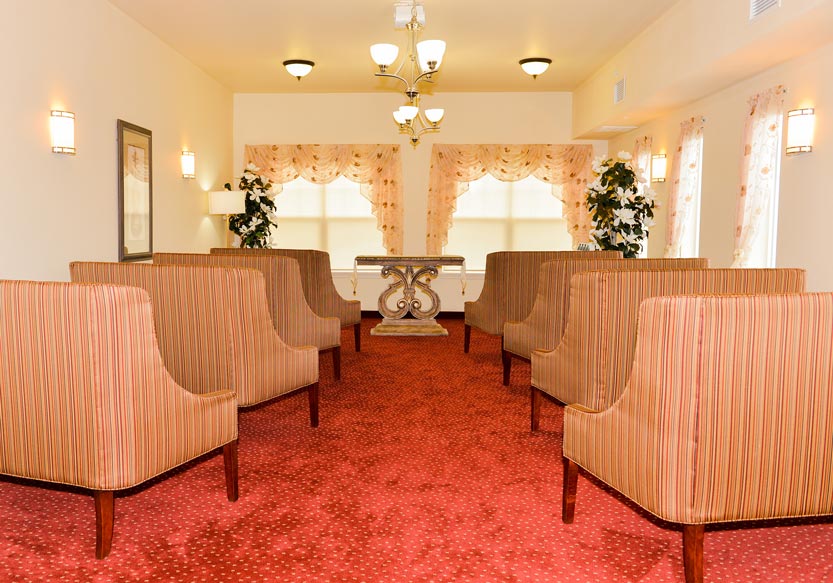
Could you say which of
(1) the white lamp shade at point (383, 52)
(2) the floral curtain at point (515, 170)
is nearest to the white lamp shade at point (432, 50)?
(1) the white lamp shade at point (383, 52)

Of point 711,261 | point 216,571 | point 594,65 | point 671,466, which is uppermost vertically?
point 594,65

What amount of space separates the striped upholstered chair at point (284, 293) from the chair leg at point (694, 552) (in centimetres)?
297

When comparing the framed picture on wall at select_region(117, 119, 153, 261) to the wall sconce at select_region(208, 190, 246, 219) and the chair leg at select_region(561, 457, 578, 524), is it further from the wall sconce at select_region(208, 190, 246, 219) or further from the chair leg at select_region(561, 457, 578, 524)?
the chair leg at select_region(561, 457, 578, 524)

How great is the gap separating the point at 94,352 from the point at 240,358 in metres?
1.14

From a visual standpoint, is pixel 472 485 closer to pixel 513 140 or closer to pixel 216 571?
pixel 216 571

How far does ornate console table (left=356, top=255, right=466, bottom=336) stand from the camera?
25.7 feet

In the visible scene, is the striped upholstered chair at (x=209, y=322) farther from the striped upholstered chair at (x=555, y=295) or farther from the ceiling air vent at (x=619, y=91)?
the ceiling air vent at (x=619, y=91)

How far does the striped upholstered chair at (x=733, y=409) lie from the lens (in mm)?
2046

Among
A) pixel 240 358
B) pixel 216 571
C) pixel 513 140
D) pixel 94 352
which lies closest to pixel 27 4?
pixel 240 358

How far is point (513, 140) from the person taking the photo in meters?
9.77

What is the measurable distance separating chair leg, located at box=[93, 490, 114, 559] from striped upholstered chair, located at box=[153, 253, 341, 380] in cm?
206

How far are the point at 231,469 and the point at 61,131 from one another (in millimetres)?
3134

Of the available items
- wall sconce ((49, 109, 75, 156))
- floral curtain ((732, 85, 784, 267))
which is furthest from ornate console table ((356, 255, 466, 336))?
wall sconce ((49, 109, 75, 156))

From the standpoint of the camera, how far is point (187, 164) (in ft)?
24.8
